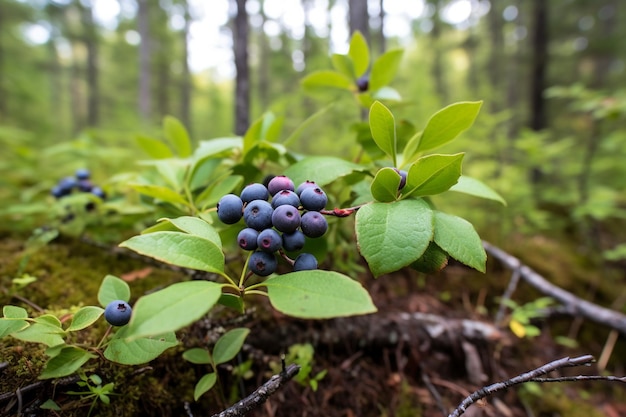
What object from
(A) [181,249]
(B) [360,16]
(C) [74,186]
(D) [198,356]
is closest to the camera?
(A) [181,249]

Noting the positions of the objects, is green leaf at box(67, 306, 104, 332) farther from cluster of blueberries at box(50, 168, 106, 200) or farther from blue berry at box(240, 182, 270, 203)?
cluster of blueberries at box(50, 168, 106, 200)

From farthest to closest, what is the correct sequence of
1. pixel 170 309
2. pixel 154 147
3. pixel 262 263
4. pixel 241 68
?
1. pixel 241 68
2. pixel 154 147
3. pixel 262 263
4. pixel 170 309

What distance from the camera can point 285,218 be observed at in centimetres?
85

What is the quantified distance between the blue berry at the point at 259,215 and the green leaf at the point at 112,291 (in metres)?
0.51

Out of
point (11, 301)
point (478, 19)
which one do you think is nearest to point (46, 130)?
point (11, 301)

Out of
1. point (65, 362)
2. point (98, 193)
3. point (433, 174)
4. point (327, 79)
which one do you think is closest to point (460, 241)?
point (433, 174)

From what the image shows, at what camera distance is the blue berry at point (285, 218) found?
2.79 feet

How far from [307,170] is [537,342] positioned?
205 cm

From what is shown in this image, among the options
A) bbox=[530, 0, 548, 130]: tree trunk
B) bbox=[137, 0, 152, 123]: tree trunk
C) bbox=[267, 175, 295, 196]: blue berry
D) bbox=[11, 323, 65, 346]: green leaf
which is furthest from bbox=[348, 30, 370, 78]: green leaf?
bbox=[137, 0, 152, 123]: tree trunk

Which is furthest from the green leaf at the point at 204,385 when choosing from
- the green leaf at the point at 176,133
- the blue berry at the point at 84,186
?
the blue berry at the point at 84,186

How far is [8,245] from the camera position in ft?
6.00

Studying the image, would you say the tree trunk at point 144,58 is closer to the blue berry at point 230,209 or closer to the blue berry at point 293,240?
the blue berry at point 230,209

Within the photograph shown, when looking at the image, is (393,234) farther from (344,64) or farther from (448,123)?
(344,64)

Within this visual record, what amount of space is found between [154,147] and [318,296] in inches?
53.5
